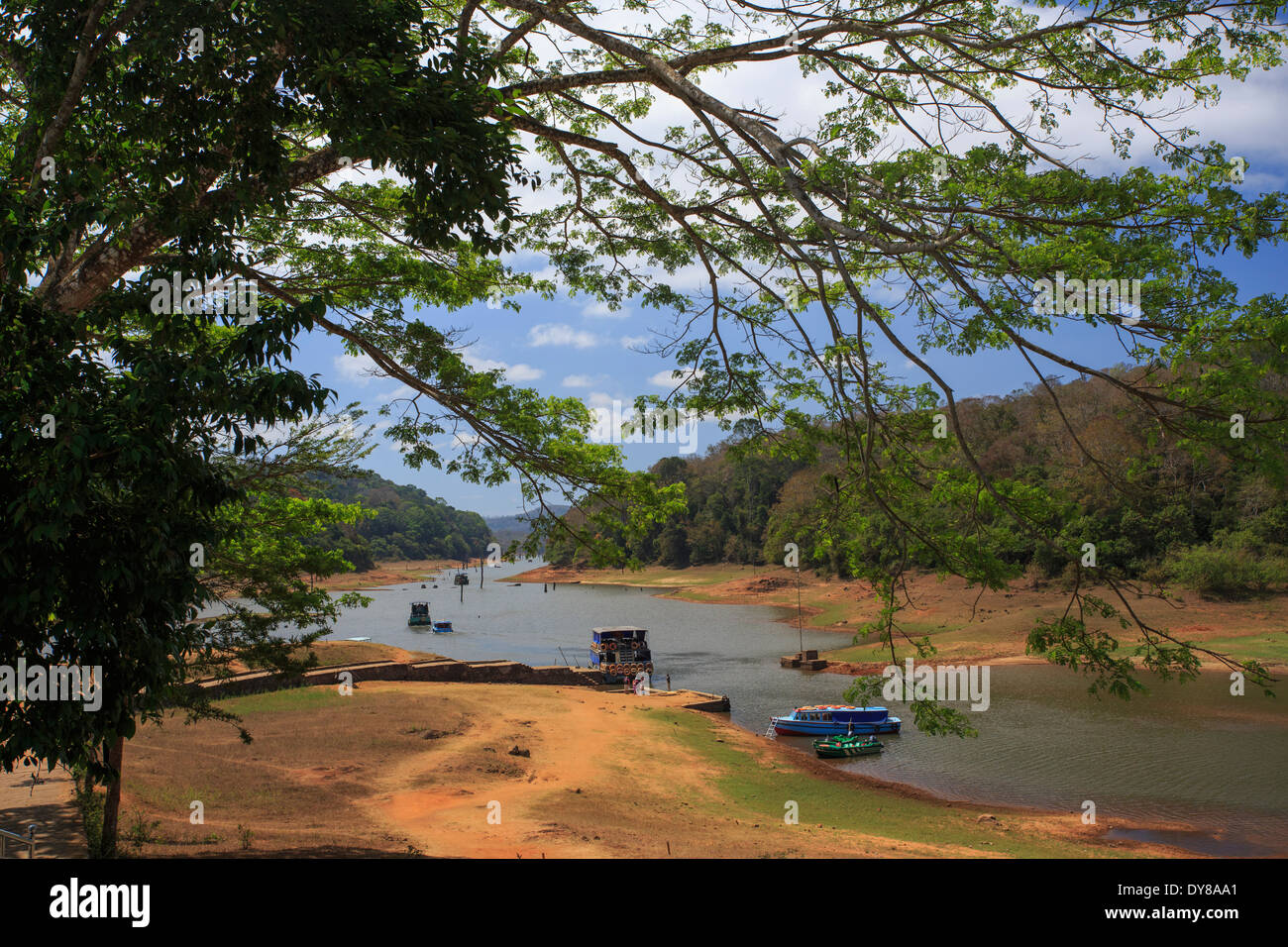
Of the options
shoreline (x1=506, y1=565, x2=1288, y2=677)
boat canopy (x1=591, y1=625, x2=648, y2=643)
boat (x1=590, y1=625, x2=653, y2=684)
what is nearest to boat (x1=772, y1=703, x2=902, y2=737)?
shoreline (x1=506, y1=565, x2=1288, y2=677)

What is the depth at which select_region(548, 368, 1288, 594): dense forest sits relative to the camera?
6.60 m

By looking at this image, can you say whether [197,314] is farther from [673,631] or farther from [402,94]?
[673,631]

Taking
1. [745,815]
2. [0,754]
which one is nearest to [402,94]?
[0,754]

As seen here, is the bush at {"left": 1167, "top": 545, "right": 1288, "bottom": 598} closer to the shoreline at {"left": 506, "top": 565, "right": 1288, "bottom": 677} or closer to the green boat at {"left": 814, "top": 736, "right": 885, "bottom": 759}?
the shoreline at {"left": 506, "top": 565, "right": 1288, "bottom": 677}

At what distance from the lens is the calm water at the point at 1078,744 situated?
15.9 metres

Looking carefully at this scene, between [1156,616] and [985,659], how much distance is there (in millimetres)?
8087

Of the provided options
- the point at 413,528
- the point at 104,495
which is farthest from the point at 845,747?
the point at 413,528

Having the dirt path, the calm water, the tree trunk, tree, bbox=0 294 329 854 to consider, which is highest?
tree, bbox=0 294 329 854

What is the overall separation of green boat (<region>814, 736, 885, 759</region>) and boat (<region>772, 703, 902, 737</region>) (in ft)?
2.68

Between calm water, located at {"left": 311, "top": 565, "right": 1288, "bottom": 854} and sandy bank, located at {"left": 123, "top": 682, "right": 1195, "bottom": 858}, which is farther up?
sandy bank, located at {"left": 123, "top": 682, "right": 1195, "bottom": 858}

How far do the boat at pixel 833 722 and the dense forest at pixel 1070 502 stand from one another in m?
4.23

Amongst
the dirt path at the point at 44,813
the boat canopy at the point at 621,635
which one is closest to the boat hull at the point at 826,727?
the boat canopy at the point at 621,635

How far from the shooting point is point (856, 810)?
15.1 metres

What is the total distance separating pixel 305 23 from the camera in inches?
199
